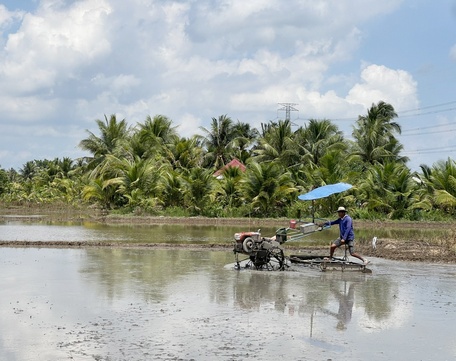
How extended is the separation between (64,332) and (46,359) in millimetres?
1334

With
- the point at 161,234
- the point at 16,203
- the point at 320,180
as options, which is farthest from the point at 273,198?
the point at 16,203

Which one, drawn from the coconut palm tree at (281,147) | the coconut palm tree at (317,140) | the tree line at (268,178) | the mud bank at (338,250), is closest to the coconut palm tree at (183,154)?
the tree line at (268,178)

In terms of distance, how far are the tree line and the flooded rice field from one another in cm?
2298

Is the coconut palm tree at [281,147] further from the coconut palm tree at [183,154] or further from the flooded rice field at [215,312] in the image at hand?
the flooded rice field at [215,312]

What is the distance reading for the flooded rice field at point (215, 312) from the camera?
329 inches

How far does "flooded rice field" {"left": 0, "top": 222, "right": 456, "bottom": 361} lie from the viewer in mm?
8359

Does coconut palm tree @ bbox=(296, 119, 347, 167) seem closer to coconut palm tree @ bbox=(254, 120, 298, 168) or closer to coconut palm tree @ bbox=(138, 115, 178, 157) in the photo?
coconut palm tree @ bbox=(254, 120, 298, 168)

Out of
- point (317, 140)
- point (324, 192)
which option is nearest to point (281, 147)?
point (317, 140)

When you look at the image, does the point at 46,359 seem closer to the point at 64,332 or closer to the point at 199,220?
the point at 64,332

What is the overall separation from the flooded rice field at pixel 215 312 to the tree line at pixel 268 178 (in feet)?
75.4

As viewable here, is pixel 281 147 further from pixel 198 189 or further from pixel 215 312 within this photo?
pixel 215 312

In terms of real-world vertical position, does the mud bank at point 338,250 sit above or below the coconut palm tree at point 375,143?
below

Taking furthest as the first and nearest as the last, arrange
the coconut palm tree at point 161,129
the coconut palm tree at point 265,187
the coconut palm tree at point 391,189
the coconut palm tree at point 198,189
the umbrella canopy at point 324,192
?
the coconut palm tree at point 161,129, the coconut palm tree at point 198,189, the coconut palm tree at point 265,187, the coconut palm tree at point 391,189, the umbrella canopy at point 324,192

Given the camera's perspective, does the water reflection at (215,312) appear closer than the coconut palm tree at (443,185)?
Yes
